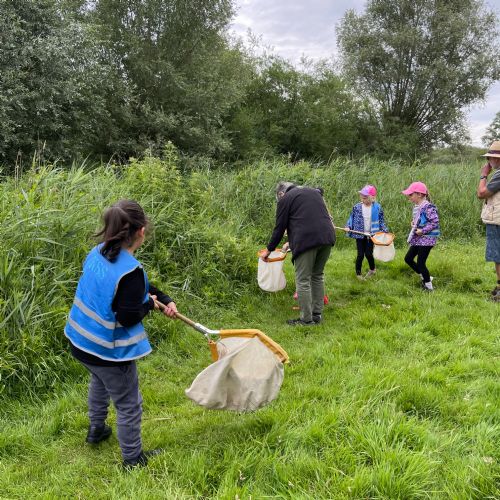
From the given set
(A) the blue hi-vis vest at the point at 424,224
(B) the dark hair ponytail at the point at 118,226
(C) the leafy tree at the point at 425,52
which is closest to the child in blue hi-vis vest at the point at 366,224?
(A) the blue hi-vis vest at the point at 424,224

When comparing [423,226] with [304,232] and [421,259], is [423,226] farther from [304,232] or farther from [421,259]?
[304,232]

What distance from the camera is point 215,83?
57.0 feet

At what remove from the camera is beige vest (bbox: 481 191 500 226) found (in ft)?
17.5

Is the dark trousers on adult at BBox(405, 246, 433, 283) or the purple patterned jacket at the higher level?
the purple patterned jacket

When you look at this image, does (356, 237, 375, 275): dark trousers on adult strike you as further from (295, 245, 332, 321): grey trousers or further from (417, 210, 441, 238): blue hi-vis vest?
(295, 245, 332, 321): grey trousers

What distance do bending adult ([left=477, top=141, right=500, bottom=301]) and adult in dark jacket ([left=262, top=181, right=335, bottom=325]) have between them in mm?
2237

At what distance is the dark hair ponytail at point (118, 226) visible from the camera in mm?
2359

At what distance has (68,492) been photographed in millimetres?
2363

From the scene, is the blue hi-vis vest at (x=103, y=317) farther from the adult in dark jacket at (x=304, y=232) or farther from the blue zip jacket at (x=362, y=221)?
the blue zip jacket at (x=362, y=221)

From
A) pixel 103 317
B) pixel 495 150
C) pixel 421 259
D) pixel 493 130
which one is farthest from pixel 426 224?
pixel 493 130

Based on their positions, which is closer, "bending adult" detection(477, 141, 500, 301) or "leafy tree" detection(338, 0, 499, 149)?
"bending adult" detection(477, 141, 500, 301)

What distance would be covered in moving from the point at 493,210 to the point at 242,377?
175 inches

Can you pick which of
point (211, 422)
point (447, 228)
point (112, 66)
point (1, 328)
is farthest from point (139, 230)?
point (112, 66)

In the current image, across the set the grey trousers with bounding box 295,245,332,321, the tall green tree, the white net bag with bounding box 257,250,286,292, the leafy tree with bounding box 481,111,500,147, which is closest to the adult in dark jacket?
the grey trousers with bounding box 295,245,332,321
